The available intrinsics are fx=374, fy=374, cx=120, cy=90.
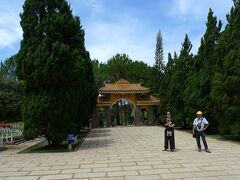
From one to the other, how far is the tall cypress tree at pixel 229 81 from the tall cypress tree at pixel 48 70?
658 cm

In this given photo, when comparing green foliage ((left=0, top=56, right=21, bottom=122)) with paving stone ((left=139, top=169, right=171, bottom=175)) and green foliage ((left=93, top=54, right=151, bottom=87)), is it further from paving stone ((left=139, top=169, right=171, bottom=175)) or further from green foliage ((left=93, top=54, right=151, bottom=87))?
green foliage ((left=93, top=54, right=151, bottom=87))

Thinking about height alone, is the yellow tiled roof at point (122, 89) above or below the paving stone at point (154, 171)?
above

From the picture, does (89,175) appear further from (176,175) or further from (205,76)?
(205,76)

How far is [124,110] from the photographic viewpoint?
170ft

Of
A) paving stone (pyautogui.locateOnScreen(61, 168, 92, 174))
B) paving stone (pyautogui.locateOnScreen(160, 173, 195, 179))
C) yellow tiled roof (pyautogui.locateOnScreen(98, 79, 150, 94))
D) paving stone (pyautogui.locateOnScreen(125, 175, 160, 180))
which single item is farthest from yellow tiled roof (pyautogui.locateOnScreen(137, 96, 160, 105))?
paving stone (pyautogui.locateOnScreen(125, 175, 160, 180))

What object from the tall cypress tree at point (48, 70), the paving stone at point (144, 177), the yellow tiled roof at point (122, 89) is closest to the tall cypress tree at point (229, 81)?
the tall cypress tree at point (48, 70)

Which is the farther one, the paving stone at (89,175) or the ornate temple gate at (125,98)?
the ornate temple gate at (125,98)

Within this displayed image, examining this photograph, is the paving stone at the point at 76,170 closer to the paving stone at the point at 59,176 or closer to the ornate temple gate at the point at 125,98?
the paving stone at the point at 59,176

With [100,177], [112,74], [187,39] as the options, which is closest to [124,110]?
[112,74]

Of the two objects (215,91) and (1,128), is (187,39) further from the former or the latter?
(1,128)

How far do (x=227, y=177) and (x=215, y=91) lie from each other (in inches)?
418

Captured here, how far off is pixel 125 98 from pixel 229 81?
2437 cm

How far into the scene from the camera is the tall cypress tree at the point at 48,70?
49.1 feet

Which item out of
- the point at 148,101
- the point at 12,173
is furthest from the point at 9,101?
the point at 148,101
